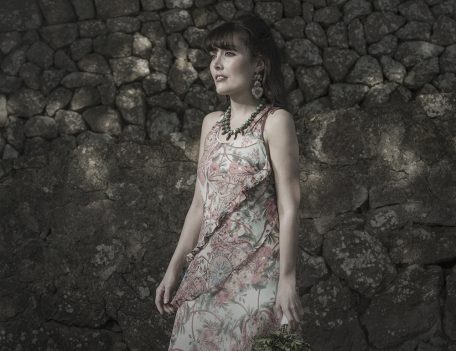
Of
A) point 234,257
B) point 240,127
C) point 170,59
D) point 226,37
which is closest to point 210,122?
point 240,127

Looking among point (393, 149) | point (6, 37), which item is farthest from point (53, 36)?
point (393, 149)

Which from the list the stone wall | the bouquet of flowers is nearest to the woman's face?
the bouquet of flowers

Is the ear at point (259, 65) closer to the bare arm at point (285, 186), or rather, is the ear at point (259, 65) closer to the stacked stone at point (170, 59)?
the bare arm at point (285, 186)

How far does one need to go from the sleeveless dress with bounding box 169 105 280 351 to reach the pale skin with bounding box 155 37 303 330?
0.15ft

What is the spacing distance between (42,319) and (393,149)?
2177 mm

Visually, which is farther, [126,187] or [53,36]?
[53,36]

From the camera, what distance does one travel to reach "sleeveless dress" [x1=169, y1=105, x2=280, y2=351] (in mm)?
2104

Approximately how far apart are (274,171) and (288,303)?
42 centimetres

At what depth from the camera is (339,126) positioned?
388cm

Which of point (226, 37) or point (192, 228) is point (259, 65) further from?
point (192, 228)

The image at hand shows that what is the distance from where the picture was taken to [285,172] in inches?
84.2

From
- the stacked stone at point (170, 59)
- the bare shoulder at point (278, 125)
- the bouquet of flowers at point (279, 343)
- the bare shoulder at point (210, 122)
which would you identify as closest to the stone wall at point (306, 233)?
the stacked stone at point (170, 59)

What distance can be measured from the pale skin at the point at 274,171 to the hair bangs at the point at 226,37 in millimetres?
16

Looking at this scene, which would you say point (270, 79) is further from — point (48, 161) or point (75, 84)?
point (75, 84)
